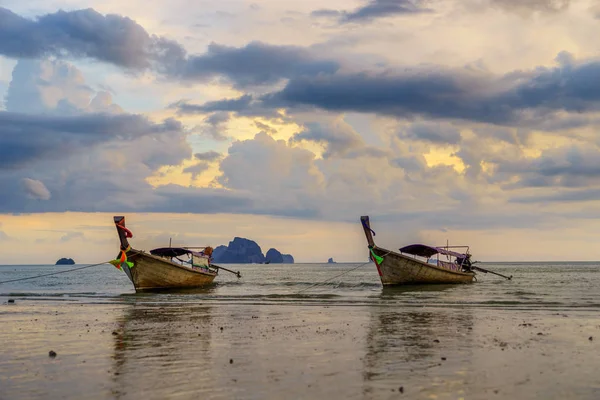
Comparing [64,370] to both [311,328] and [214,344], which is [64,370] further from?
[311,328]

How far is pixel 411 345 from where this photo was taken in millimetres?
17750

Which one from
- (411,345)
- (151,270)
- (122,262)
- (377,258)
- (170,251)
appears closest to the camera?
(411,345)

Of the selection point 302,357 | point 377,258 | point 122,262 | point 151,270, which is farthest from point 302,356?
point 377,258

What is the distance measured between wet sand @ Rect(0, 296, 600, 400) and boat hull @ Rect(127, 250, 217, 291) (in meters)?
20.7

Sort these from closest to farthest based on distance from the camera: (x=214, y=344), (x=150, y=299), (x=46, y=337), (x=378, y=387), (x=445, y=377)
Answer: (x=378, y=387)
(x=445, y=377)
(x=214, y=344)
(x=46, y=337)
(x=150, y=299)

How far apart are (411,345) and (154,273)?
114 ft

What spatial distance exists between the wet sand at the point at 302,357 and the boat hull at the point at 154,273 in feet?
68.0

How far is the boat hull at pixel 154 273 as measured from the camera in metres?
48.0

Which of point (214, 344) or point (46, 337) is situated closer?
point (214, 344)

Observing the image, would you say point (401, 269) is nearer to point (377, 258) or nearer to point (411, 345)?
point (377, 258)

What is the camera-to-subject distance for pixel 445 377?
13.2 m

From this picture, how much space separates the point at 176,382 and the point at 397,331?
33.9ft

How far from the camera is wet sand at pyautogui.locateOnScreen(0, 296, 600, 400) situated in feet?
39.9

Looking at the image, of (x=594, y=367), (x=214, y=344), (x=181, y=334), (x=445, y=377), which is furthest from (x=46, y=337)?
(x=594, y=367)
